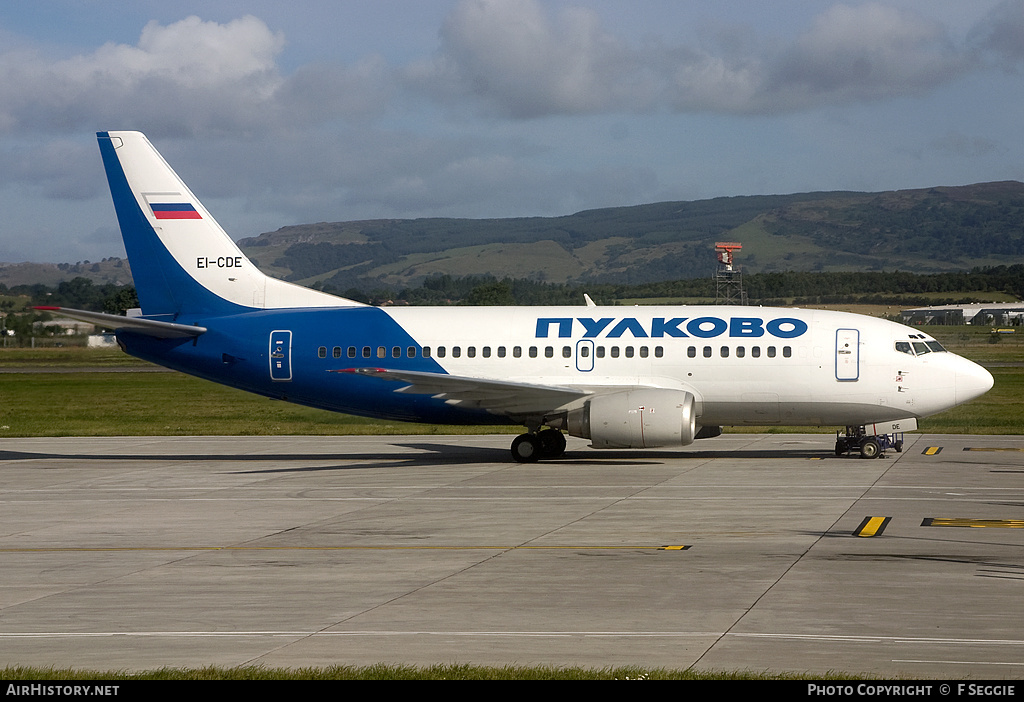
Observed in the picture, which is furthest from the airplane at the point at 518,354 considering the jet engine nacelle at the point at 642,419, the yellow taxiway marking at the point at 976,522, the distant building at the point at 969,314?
the distant building at the point at 969,314

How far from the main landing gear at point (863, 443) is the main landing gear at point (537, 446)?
293 inches

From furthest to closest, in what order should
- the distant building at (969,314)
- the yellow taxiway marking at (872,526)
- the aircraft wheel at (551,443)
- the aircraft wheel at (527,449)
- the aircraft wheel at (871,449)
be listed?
1. the distant building at (969,314)
2. the aircraft wheel at (551,443)
3. the aircraft wheel at (527,449)
4. the aircraft wheel at (871,449)
5. the yellow taxiway marking at (872,526)

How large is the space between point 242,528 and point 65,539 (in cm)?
291

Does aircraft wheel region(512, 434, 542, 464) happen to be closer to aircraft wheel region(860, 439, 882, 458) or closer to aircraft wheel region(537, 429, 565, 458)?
aircraft wheel region(537, 429, 565, 458)

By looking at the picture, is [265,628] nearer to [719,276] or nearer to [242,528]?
[242,528]

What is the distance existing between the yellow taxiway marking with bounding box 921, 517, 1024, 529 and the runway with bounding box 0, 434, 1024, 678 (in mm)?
69

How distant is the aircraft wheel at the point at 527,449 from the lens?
99.3 feet

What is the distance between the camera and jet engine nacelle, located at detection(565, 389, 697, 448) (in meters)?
27.6

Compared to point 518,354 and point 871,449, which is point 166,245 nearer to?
point 518,354

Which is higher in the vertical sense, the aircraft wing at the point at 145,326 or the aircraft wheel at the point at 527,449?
the aircraft wing at the point at 145,326

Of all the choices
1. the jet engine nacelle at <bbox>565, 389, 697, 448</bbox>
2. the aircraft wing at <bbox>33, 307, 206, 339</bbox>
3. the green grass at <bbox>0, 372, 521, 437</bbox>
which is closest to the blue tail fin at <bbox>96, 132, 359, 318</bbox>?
the aircraft wing at <bbox>33, 307, 206, 339</bbox>

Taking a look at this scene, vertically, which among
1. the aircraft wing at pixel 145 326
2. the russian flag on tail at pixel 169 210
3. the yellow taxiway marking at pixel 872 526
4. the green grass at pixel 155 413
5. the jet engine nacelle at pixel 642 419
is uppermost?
the russian flag on tail at pixel 169 210

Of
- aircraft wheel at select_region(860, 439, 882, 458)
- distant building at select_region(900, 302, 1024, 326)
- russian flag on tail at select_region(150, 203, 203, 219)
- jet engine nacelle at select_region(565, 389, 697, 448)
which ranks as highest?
russian flag on tail at select_region(150, 203, 203, 219)

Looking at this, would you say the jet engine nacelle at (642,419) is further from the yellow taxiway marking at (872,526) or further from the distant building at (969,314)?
the distant building at (969,314)
